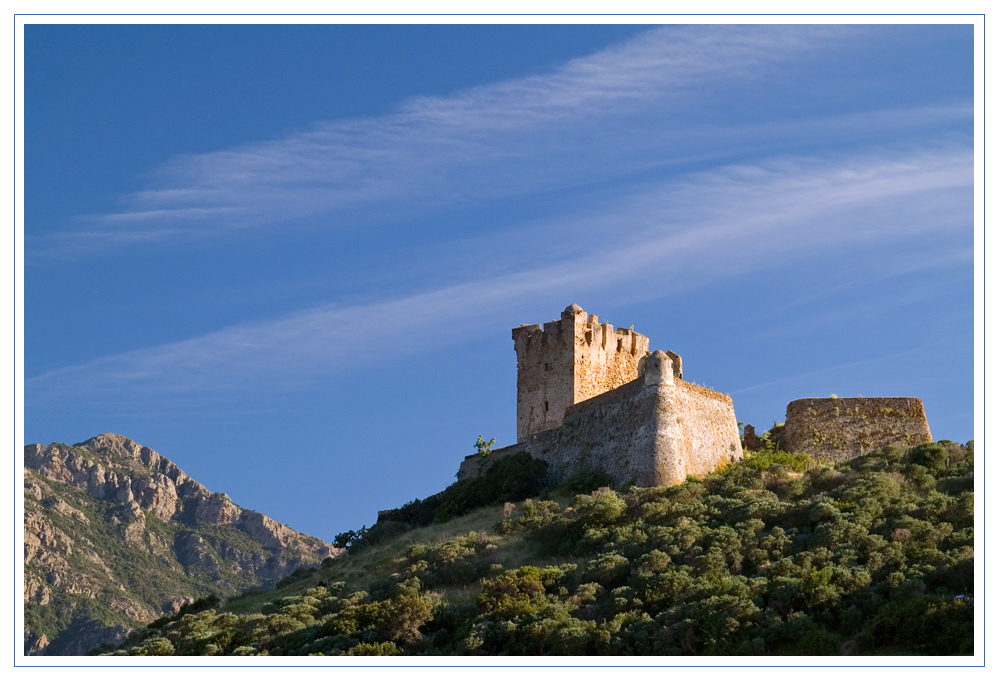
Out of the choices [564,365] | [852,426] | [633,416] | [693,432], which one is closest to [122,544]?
[564,365]

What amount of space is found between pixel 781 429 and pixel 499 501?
10.6 m

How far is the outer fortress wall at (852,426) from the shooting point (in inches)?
1976

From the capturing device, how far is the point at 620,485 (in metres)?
46.6

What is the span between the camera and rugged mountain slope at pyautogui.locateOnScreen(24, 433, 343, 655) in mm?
80956

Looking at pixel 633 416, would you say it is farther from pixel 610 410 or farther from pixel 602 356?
pixel 602 356

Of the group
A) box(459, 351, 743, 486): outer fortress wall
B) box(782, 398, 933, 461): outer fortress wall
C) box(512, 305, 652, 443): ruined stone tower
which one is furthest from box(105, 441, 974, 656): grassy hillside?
box(512, 305, 652, 443): ruined stone tower

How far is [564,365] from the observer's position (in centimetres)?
5447

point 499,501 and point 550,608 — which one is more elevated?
point 499,501

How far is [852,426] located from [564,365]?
10.9 metres
